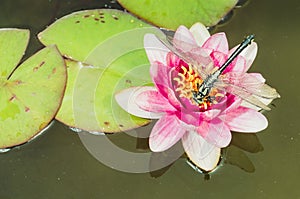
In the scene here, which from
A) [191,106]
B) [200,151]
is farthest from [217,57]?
[200,151]

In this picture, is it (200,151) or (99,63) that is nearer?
(200,151)

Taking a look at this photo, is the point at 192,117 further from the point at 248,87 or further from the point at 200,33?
the point at 200,33

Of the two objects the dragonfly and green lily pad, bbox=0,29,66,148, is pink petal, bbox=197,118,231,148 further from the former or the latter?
green lily pad, bbox=0,29,66,148

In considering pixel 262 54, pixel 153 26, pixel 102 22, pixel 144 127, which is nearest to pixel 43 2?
pixel 102 22

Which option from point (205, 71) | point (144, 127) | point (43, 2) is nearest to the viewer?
point (205, 71)

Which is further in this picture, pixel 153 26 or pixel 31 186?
pixel 153 26

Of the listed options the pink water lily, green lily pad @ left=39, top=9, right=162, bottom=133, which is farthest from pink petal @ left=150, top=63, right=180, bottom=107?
green lily pad @ left=39, top=9, right=162, bottom=133

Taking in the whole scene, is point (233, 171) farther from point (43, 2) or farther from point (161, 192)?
point (43, 2)
